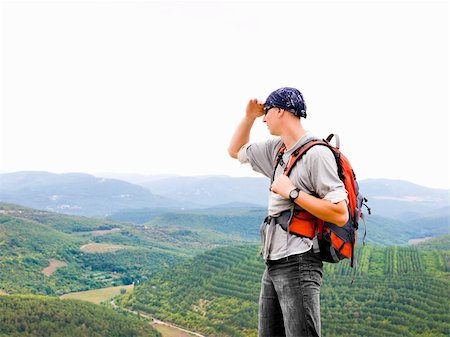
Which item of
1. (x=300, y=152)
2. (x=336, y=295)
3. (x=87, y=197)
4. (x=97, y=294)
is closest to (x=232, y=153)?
(x=300, y=152)

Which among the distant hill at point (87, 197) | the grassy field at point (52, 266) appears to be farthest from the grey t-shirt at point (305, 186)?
the distant hill at point (87, 197)

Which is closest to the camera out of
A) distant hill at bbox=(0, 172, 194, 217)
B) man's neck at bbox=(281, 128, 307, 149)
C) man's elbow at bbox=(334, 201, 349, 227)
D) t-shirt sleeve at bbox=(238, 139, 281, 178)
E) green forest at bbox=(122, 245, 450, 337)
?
man's elbow at bbox=(334, 201, 349, 227)

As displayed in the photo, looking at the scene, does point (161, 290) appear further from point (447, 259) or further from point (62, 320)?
point (447, 259)

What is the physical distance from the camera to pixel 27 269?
43.7 metres

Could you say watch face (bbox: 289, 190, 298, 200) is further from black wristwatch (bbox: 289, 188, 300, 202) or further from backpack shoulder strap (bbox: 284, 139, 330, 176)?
backpack shoulder strap (bbox: 284, 139, 330, 176)

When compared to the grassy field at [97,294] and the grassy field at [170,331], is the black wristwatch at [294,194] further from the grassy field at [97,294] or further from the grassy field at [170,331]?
the grassy field at [97,294]

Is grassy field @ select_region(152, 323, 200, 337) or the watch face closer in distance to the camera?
the watch face

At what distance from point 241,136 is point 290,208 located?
1.90 feet

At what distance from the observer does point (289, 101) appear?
220cm

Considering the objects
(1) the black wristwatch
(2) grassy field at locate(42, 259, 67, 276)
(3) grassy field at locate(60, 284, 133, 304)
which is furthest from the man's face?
(2) grassy field at locate(42, 259, 67, 276)

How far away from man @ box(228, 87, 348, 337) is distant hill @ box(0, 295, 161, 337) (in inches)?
892

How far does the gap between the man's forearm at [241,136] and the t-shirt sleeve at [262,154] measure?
69mm

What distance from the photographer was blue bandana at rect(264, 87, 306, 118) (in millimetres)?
2201

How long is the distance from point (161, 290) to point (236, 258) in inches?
238
